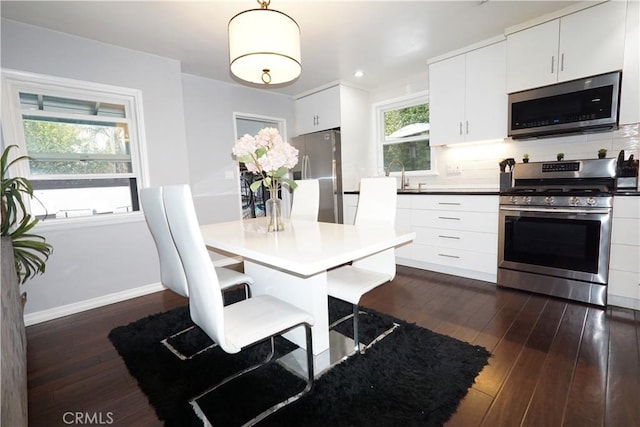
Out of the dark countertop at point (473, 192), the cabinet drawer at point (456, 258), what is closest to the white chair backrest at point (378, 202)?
the dark countertop at point (473, 192)

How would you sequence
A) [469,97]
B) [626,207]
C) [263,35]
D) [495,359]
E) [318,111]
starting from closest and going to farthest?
[263,35] → [495,359] → [626,207] → [469,97] → [318,111]

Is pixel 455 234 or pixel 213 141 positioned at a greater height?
pixel 213 141

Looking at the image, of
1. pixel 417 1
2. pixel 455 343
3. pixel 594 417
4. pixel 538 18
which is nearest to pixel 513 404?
pixel 594 417

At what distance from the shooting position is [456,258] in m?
3.06

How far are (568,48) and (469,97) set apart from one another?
84cm

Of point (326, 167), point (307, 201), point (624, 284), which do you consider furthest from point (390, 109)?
point (624, 284)

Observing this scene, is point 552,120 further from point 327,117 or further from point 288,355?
point 288,355

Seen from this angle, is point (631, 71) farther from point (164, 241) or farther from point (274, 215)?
point (164, 241)

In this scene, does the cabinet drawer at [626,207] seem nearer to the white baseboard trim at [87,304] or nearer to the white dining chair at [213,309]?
the white dining chair at [213,309]

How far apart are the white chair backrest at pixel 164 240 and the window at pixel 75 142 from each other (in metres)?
1.62

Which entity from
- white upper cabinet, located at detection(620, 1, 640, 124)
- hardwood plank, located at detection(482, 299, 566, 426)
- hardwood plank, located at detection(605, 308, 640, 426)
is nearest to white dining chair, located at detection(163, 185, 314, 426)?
hardwood plank, located at detection(482, 299, 566, 426)

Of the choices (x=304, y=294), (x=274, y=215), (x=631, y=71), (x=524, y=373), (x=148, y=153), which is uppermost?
(x=631, y=71)

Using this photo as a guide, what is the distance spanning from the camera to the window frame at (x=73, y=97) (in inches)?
92.0

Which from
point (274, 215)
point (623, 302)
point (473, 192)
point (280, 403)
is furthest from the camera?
point (473, 192)
